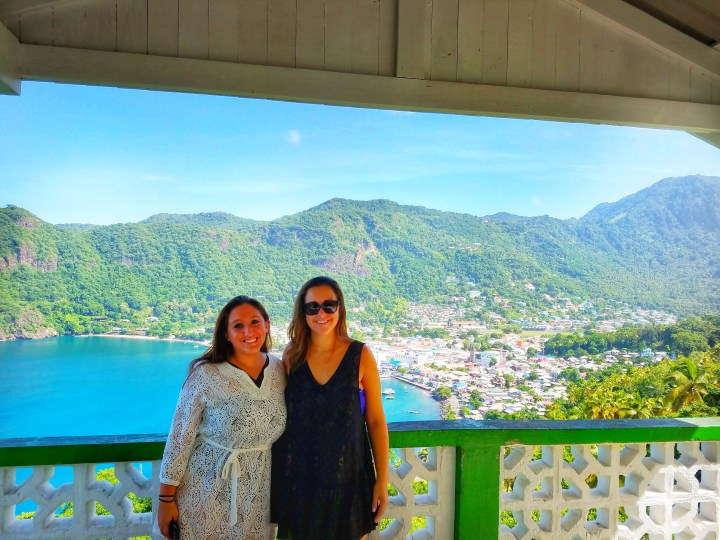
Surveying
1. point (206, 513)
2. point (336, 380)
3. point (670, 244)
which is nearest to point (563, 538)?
point (336, 380)

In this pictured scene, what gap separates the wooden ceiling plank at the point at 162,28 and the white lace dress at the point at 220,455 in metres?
1.54

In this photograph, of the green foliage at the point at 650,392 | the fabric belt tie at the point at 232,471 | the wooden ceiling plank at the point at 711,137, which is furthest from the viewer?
the green foliage at the point at 650,392

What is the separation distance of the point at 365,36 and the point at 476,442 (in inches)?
72.5

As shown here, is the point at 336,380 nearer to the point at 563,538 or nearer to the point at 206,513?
the point at 206,513

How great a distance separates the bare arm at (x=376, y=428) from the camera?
1524 mm

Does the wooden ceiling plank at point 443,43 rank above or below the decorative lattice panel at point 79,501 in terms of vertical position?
above

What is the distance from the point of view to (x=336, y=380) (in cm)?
151

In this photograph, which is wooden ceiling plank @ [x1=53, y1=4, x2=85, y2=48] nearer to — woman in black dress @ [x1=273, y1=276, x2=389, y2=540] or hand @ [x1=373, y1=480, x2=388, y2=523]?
woman in black dress @ [x1=273, y1=276, x2=389, y2=540]

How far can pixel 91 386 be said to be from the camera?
106 feet

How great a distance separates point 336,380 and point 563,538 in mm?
1010

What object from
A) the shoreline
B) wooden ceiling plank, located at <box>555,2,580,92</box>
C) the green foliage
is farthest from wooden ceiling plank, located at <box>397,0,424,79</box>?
the shoreline

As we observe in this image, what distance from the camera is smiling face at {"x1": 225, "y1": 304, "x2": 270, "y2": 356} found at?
1.52 m

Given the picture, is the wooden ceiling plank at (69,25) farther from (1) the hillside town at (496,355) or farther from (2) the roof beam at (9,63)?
(1) the hillside town at (496,355)

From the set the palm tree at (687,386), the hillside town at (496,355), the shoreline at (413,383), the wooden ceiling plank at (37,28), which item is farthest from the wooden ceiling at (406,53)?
the shoreline at (413,383)
